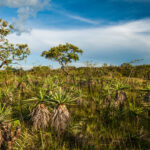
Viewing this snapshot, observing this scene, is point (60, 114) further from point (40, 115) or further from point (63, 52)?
point (63, 52)

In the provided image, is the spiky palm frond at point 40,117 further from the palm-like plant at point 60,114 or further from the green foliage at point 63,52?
the green foliage at point 63,52

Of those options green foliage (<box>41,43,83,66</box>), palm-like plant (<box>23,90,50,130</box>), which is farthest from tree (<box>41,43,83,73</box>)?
palm-like plant (<box>23,90,50,130</box>)

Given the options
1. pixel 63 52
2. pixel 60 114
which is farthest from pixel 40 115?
pixel 63 52

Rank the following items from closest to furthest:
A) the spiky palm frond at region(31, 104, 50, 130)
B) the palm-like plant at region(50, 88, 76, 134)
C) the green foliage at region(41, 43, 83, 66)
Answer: the palm-like plant at region(50, 88, 76, 134) → the spiky palm frond at region(31, 104, 50, 130) → the green foliage at region(41, 43, 83, 66)

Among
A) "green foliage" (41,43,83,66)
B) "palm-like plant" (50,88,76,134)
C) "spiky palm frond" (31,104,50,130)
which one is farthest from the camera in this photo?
"green foliage" (41,43,83,66)

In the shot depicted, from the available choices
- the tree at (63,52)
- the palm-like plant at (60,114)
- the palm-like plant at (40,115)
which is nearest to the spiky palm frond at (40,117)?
the palm-like plant at (40,115)

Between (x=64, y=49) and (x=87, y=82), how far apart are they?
61.3 feet

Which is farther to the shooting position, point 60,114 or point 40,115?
point 40,115

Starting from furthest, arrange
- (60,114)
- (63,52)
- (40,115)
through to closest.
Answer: (63,52)
(40,115)
(60,114)

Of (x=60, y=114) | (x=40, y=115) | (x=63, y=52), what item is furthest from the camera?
(x=63, y=52)

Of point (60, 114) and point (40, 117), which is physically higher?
point (60, 114)

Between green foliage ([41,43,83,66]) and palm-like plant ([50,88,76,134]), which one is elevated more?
green foliage ([41,43,83,66])

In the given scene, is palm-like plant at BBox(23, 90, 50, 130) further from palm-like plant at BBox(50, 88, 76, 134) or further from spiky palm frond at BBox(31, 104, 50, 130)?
palm-like plant at BBox(50, 88, 76, 134)

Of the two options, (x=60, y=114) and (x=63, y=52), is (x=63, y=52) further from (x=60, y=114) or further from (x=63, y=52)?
(x=60, y=114)
